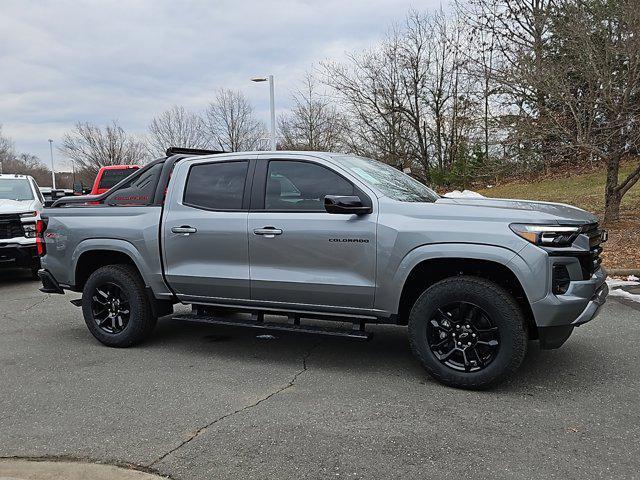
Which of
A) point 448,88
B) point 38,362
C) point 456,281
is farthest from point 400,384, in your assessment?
point 448,88

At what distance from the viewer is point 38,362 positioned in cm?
520

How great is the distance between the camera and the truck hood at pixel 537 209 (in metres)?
4.01

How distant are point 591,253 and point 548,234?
1.66ft

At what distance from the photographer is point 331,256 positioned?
454 centimetres

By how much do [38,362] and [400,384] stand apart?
132 inches

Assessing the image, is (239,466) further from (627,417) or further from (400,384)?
(627,417)

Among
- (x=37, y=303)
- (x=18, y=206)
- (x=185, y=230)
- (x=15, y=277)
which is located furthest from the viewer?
(x=15, y=277)

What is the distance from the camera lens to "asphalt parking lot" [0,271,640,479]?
10.5 ft

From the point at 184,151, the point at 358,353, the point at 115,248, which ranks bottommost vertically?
the point at 358,353

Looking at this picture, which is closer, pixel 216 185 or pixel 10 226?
pixel 216 185

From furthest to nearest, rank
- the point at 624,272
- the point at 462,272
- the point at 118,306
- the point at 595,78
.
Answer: the point at 595,78 < the point at 624,272 < the point at 118,306 < the point at 462,272

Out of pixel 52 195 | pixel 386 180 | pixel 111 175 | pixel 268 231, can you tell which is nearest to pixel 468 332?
pixel 386 180

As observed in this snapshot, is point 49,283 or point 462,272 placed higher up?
point 462,272

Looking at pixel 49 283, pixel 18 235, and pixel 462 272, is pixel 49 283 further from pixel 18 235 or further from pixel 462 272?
pixel 462 272
